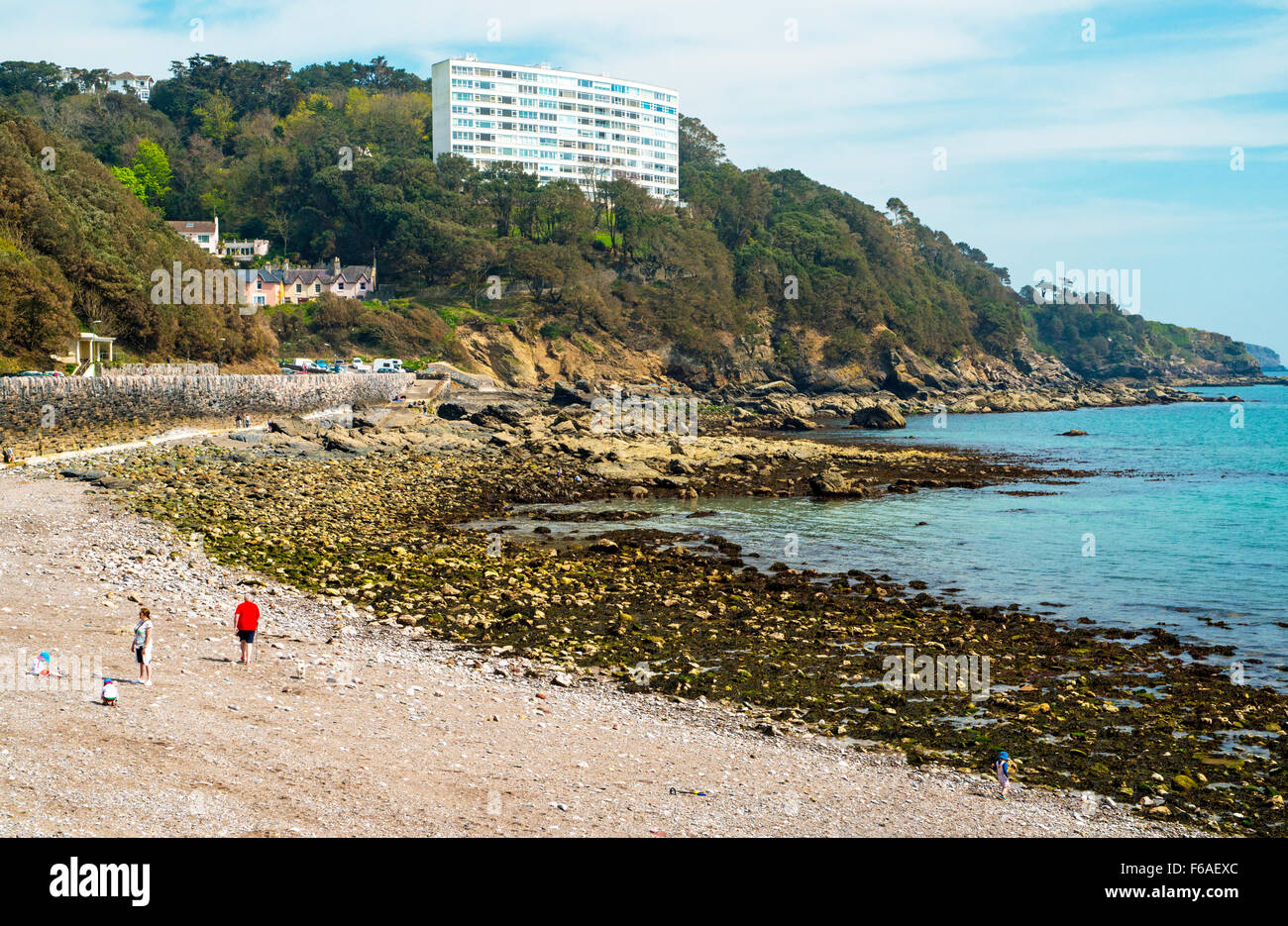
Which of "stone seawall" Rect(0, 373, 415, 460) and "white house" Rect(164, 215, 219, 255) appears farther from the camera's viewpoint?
"white house" Rect(164, 215, 219, 255)

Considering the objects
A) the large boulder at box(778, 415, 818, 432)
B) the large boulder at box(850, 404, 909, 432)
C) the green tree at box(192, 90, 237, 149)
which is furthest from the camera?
the green tree at box(192, 90, 237, 149)

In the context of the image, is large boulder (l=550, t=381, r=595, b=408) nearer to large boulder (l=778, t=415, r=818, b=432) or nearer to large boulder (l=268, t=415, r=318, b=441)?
large boulder (l=778, t=415, r=818, b=432)

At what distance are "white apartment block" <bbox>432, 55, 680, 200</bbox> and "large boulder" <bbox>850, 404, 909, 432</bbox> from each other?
199 feet

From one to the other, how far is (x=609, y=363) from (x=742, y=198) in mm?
47806

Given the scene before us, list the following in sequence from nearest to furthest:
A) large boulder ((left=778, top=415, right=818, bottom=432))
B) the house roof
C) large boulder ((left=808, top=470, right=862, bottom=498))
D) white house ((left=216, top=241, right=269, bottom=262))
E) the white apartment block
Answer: large boulder ((left=808, top=470, right=862, bottom=498)) → large boulder ((left=778, top=415, right=818, bottom=432)) → white house ((left=216, top=241, right=269, bottom=262)) → the house roof → the white apartment block

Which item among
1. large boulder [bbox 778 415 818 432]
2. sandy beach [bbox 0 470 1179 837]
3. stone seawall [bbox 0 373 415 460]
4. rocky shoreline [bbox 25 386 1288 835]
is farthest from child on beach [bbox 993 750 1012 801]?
large boulder [bbox 778 415 818 432]

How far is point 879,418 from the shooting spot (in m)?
75.6

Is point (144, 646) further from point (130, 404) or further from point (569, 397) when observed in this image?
point (569, 397)

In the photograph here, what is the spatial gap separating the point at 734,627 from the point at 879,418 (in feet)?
200

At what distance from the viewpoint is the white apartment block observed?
13062 centimetres

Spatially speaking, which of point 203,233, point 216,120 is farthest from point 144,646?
point 216,120

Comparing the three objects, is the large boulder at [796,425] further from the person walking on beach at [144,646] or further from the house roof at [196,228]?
the house roof at [196,228]
